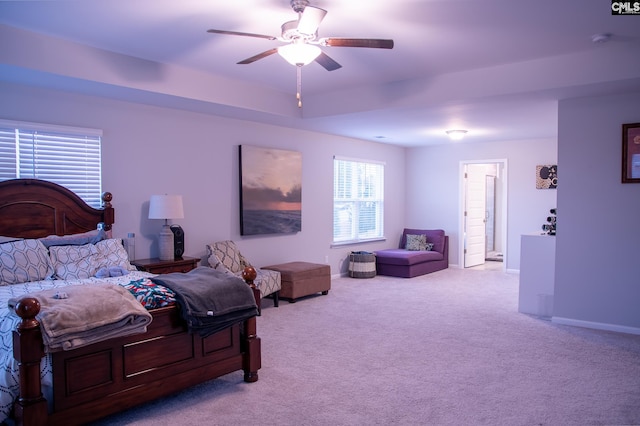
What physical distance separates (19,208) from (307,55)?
2813 millimetres

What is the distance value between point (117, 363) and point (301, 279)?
3430mm

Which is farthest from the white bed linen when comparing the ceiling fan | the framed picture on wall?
the framed picture on wall

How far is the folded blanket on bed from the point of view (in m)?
2.34

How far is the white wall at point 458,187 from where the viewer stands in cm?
805

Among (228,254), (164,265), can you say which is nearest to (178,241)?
(164,265)

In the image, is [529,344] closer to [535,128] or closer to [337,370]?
[337,370]

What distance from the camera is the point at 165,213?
4.78m

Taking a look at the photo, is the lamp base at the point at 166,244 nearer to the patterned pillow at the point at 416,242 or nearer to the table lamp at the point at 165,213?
the table lamp at the point at 165,213

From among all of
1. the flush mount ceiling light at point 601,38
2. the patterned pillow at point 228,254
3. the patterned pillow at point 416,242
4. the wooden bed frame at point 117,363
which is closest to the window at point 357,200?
the patterned pillow at point 416,242

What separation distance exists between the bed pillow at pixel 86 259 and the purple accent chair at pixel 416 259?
4604 millimetres

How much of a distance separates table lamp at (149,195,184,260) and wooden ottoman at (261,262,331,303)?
154 cm

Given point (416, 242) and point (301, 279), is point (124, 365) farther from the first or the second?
point (416, 242)

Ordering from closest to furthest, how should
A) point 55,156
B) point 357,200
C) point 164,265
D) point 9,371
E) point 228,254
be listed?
point 9,371, point 55,156, point 164,265, point 228,254, point 357,200

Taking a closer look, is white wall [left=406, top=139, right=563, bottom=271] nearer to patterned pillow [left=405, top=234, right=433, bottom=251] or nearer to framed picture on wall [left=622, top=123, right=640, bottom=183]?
patterned pillow [left=405, top=234, right=433, bottom=251]
